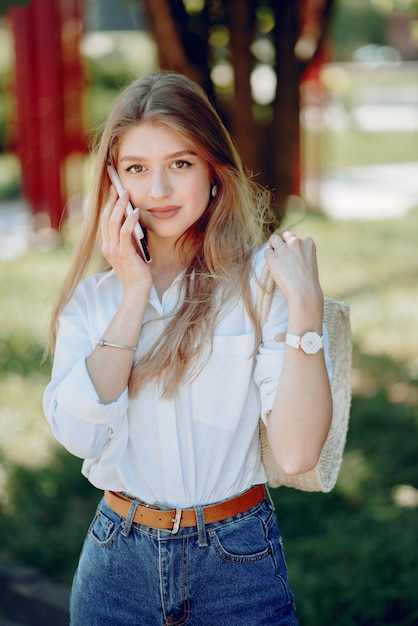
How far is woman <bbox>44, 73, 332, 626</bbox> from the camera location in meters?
2.04

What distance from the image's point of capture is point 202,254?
88.0 inches

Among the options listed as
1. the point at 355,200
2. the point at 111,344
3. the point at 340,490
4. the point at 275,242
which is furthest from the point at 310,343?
the point at 355,200

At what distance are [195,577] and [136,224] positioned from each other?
0.79m

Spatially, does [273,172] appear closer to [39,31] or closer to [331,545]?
[331,545]

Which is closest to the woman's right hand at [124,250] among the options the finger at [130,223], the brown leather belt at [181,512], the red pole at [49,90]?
the finger at [130,223]

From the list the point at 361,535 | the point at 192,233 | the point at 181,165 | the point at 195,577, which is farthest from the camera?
the point at 361,535

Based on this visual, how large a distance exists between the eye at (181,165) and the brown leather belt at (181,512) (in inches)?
29.5

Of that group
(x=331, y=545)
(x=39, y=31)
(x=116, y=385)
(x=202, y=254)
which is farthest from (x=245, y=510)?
(x=39, y=31)

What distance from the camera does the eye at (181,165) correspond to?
213 cm

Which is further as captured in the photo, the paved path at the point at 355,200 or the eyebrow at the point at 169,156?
the paved path at the point at 355,200

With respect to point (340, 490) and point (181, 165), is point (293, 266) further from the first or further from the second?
point (340, 490)

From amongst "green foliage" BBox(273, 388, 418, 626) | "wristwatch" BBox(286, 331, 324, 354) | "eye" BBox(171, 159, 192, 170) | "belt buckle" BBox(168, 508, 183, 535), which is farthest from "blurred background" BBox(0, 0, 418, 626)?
"belt buckle" BBox(168, 508, 183, 535)

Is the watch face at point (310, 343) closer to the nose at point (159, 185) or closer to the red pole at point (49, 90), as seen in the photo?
the nose at point (159, 185)

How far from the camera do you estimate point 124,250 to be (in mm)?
2127
